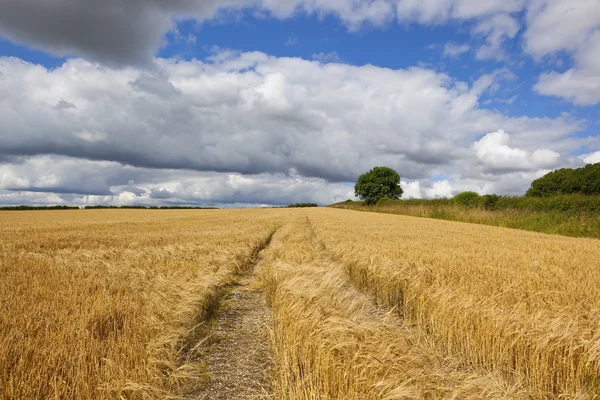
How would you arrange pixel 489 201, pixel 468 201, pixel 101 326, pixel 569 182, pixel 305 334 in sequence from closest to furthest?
pixel 305 334, pixel 101 326, pixel 489 201, pixel 468 201, pixel 569 182

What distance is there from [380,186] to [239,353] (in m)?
104

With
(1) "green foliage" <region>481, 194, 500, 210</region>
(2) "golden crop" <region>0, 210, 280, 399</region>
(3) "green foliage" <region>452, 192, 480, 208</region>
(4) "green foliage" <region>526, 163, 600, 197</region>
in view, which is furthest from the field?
(4) "green foliage" <region>526, 163, 600, 197</region>

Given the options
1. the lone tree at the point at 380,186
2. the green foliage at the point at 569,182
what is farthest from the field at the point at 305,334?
the lone tree at the point at 380,186

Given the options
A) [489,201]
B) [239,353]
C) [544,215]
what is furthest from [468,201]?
[239,353]

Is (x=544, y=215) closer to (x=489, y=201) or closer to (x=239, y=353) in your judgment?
(x=489, y=201)

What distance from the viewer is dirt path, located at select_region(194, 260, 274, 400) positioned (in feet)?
12.6

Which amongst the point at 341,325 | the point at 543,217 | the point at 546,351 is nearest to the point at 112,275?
the point at 341,325

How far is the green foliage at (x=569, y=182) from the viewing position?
68.7 metres

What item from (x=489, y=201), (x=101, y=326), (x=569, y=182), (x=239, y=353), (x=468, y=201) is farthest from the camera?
(x=569, y=182)

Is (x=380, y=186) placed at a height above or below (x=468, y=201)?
above

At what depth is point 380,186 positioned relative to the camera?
10556cm

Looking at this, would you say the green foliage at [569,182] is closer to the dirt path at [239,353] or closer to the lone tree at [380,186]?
the lone tree at [380,186]

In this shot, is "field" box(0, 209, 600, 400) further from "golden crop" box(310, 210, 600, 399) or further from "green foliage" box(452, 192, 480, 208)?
"green foliage" box(452, 192, 480, 208)

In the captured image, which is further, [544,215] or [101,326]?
[544,215]
